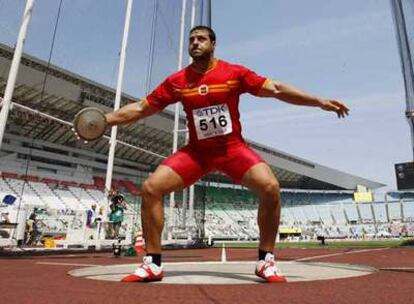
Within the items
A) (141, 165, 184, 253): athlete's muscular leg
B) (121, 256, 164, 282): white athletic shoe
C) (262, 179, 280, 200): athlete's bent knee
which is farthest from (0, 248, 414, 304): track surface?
(262, 179, 280, 200): athlete's bent knee

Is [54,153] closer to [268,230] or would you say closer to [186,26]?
[186,26]

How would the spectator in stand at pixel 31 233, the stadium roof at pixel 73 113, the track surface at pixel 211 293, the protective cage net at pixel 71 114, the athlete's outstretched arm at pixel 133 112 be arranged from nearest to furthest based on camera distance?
the track surface at pixel 211 293 < the athlete's outstretched arm at pixel 133 112 < the protective cage net at pixel 71 114 < the spectator in stand at pixel 31 233 < the stadium roof at pixel 73 113

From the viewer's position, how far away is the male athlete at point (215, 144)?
3078mm

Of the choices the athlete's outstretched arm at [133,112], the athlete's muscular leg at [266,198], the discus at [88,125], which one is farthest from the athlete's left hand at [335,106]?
the discus at [88,125]

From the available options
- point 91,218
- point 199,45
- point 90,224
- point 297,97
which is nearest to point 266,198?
point 297,97

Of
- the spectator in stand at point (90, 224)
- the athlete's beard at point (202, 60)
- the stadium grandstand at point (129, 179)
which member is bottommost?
the spectator in stand at point (90, 224)

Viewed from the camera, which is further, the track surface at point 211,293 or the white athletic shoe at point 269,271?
the white athletic shoe at point 269,271

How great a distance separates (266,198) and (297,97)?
839 millimetres

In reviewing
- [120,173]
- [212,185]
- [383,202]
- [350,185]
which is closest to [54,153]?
[120,173]

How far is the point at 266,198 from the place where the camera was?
308 centimetres

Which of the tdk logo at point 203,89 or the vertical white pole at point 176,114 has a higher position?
the vertical white pole at point 176,114

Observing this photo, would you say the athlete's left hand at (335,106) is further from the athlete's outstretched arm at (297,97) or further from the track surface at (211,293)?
the track surface at (211,293)

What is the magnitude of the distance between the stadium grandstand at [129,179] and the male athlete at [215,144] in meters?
6.93

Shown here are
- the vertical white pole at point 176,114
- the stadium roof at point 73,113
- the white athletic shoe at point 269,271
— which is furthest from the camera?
the stadium roof at point 73,113
